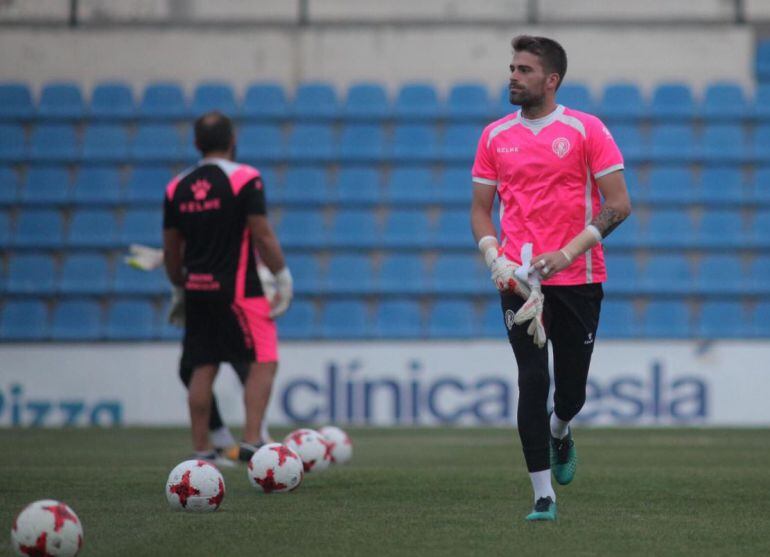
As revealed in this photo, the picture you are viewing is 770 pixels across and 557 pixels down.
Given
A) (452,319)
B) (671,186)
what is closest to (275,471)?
(452,319)

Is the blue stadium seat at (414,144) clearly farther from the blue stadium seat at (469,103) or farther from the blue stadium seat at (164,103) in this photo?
the blue stadium seat at (164,103)

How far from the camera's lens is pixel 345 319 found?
17250mm

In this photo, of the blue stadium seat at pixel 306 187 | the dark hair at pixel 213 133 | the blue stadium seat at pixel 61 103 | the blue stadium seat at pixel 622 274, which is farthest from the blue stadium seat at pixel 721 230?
the dark hair at pixel 213 133

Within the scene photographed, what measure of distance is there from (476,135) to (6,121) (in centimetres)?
611

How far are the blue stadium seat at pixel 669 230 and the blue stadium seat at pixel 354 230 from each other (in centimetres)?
332

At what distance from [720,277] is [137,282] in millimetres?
7069

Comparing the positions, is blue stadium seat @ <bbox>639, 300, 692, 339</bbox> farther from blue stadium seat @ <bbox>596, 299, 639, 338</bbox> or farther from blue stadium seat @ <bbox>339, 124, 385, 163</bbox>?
blue stadium seat @ <bbox>339, 124, 385, 163</bbox>

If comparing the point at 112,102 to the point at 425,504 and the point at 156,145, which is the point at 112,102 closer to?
the point at 156,145

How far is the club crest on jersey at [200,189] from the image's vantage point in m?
8.84

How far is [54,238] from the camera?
18.0 meters


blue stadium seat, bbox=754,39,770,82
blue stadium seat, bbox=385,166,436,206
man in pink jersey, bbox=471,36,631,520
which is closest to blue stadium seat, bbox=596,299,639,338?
blue stadium seat, bbox=385,166,436,206

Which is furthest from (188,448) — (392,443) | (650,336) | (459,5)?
(459,5)

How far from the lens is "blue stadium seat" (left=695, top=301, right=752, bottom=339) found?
1722 centimetres

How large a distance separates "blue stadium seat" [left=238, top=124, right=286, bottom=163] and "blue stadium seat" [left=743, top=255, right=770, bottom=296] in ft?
19.5
